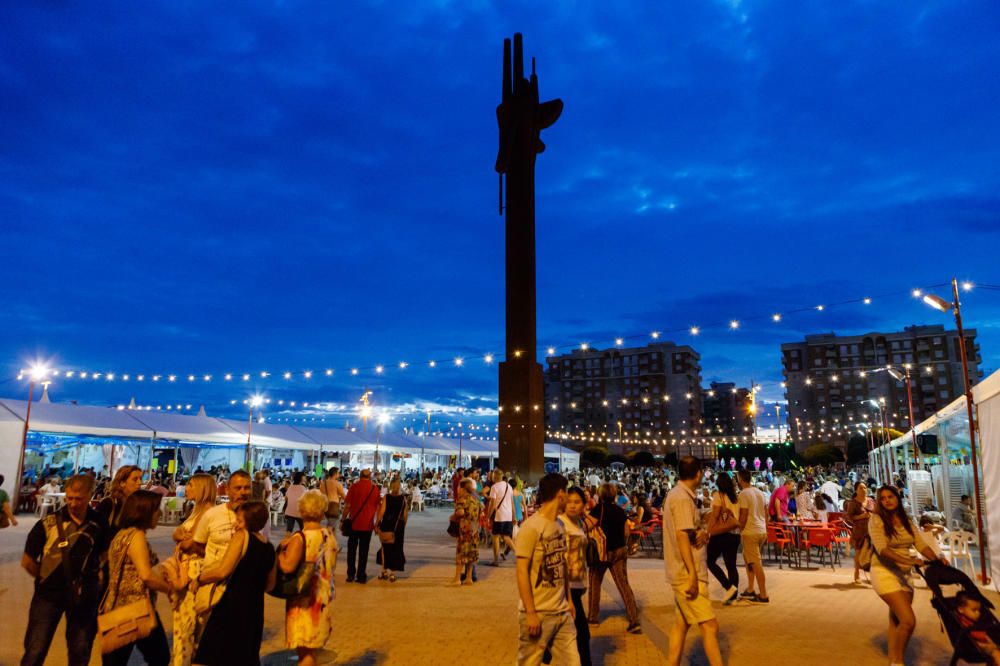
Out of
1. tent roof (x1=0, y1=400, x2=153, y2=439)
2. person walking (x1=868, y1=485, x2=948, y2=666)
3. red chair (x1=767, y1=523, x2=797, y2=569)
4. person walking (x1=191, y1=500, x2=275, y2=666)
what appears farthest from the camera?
tent roof (x1=0, y1=400, x2=153, y2=439)

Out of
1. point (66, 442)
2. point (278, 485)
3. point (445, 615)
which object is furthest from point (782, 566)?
point (66, 442)

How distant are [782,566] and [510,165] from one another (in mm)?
16954

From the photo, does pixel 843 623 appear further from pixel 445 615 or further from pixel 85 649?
pixel 85 649

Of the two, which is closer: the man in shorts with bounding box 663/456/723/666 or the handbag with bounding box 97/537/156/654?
the handbag with bounding box 97/537/156/654

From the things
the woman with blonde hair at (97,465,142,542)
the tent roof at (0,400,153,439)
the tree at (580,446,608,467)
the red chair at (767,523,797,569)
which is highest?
the tent roof at (0,400,153,439)

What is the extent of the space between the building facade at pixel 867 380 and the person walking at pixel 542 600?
93576 millimetres

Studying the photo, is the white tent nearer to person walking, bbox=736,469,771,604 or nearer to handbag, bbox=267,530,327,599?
person walking, bbox=736,469,771,604

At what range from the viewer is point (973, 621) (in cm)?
420

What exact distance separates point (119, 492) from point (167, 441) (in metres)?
20.3

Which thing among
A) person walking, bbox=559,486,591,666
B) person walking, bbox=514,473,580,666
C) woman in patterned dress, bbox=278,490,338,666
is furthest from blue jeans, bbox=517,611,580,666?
woman in patterned dress, bbox=278,490,338,666

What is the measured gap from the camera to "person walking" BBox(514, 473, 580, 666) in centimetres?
343

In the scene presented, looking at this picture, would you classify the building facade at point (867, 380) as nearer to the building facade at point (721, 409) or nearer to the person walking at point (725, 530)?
the building facade at point (721, 409)

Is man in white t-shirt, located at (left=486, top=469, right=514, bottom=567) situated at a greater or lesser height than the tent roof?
lesser

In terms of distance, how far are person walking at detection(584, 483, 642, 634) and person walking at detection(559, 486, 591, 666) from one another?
1578 mm
